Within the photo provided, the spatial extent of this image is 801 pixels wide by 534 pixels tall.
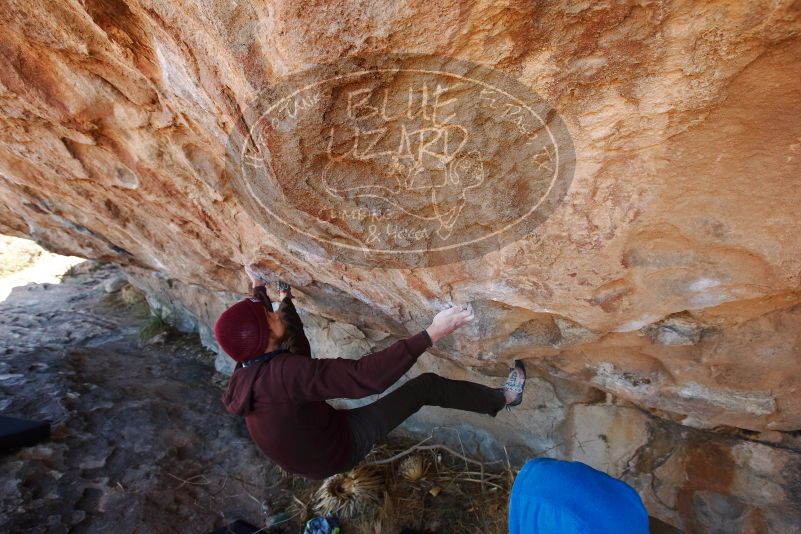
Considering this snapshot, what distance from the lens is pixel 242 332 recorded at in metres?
1.87

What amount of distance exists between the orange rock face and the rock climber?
0.22 m

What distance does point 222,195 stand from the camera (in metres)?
1.90

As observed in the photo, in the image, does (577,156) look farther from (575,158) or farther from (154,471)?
(154,471)

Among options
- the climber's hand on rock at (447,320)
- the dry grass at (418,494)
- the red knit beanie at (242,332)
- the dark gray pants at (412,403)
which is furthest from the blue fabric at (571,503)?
the dry grass at (418,494)

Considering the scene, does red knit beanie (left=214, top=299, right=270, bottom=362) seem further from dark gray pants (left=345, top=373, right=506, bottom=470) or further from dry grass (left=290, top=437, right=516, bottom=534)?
dry grass (left=290, top=437, right=516, bottom=534)

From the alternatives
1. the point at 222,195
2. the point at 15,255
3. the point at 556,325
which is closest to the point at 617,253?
the point at 556,325

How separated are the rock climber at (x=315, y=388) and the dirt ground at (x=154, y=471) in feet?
2.69

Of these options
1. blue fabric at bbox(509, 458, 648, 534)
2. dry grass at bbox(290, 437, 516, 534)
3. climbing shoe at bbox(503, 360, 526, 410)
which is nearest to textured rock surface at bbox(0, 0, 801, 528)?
climbing shoe at bbox(503, 360, 526, 410)

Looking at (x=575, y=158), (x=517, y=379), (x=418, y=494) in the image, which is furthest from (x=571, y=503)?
(x=418, y=494)

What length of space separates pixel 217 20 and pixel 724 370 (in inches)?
76.0

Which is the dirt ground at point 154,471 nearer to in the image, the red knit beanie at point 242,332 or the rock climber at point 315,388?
the rock climber at point 315,388

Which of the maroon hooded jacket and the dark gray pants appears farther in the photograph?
the dark gray pants

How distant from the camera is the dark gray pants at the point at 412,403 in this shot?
2.26m

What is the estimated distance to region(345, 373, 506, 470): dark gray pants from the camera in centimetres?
226
